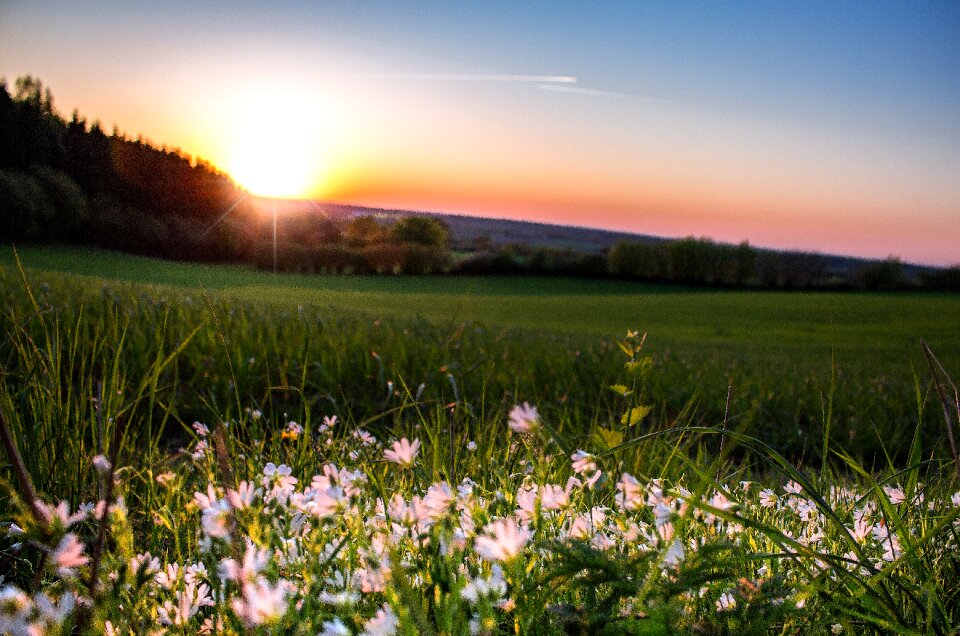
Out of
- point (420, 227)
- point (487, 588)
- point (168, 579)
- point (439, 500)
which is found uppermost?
point (420, 227)

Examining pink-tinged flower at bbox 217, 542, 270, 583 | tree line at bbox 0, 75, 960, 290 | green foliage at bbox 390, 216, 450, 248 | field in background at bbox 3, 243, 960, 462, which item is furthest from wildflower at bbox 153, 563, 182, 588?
green foliage at bbox 390, 216, 450, 248

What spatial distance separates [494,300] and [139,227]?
66.4ft

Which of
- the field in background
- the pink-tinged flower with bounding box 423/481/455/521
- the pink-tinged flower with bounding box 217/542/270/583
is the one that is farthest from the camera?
the field in background

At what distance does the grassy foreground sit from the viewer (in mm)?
1159

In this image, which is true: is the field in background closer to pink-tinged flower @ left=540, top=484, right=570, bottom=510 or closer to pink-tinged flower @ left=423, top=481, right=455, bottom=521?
pink-tinged flower @ left=540, top=484, right=570, bottom=510

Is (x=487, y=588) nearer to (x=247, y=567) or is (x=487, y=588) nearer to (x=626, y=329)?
(x=247, y=567)

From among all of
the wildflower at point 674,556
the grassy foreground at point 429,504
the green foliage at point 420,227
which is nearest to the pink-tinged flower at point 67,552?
the grassy foreground at point 429,504

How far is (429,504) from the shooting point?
130 cm

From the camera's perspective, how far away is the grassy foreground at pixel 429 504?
1159mm

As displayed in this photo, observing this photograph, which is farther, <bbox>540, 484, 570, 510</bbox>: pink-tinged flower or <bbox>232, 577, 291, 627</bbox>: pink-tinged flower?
<bbox>540, 484, 570, 510</bbox>: pink-tinged flower

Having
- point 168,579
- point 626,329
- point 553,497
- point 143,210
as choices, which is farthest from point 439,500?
point 143,210

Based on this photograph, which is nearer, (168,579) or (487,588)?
(487,588)

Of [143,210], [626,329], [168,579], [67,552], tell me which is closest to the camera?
[67,552]

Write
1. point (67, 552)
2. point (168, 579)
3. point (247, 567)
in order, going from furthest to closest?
1. point (168, 579)
2. point (247, 567)
3. point (67, 552)
